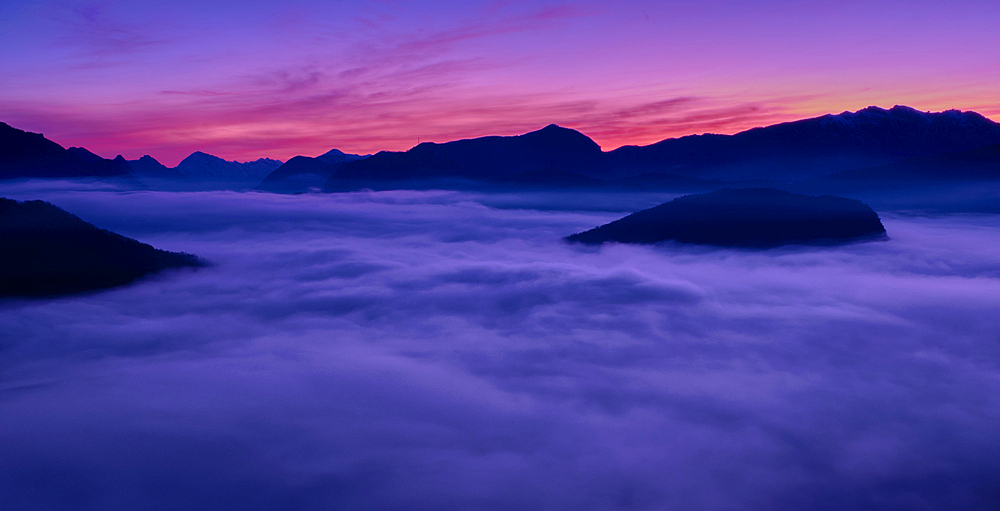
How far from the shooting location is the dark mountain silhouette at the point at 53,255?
65.3m

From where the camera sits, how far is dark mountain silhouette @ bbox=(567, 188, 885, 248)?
373 ft

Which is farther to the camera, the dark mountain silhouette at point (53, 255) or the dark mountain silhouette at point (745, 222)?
the dark mountain silhouette at point (745, 222)

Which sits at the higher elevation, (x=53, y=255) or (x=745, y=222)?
(x=53, y=255)

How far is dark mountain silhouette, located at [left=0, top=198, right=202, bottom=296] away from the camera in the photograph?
65.3 metres

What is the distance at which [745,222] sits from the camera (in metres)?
116

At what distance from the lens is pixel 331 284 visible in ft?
294

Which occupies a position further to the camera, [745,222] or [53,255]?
[745,222]

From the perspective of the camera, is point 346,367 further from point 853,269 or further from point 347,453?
point 853,269

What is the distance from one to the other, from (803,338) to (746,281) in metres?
37.4

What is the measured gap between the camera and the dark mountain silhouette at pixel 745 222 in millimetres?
113688

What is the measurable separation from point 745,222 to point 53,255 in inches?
4853

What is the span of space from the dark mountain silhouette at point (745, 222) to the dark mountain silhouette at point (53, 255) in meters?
91.8

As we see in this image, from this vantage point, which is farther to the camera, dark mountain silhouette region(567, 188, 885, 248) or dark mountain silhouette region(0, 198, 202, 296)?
dark mountain silhouette region(567, 188, 885, 248)

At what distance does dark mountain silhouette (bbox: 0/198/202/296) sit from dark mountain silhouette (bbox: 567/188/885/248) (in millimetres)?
91780
